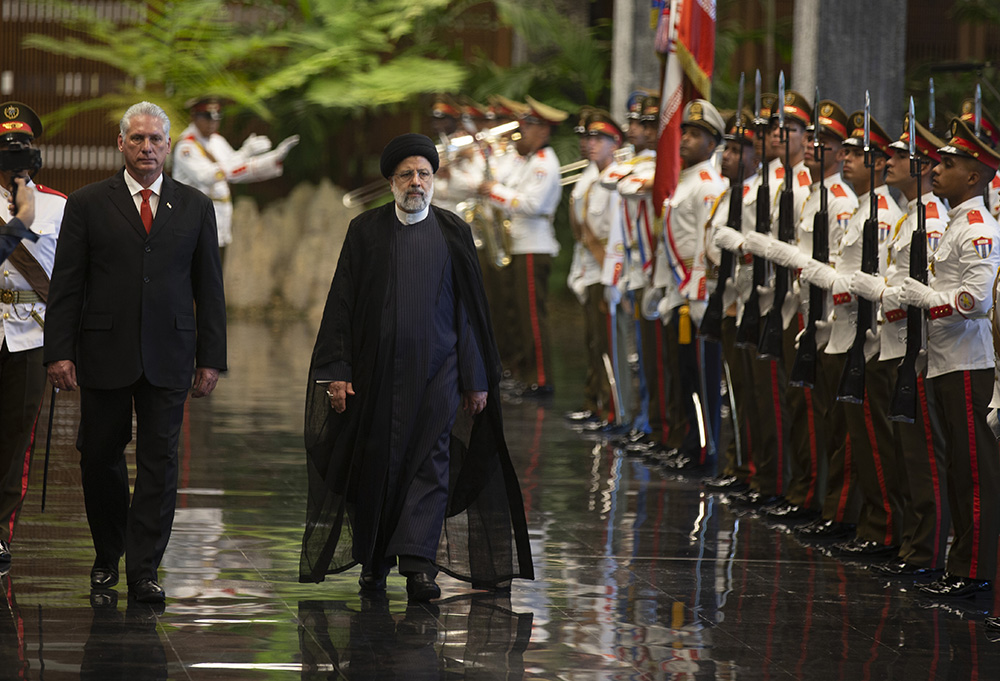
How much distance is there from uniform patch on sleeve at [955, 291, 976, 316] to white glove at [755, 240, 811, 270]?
4.05 ft

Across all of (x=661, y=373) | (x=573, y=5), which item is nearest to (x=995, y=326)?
(x=661, y=373)

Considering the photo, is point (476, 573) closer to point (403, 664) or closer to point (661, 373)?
point (403, 664)

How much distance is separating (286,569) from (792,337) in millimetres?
2715

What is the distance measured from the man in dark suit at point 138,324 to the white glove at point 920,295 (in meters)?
2.53

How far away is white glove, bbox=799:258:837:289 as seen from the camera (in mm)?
6613

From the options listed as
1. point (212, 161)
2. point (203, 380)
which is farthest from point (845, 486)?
point (212, 161)

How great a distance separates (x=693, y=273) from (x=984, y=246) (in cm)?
306

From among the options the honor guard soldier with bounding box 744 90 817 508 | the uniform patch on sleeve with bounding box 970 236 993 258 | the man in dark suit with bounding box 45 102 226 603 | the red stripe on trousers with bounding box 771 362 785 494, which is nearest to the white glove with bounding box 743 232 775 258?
the honor guard soldier with bounding box 744 90 817 508

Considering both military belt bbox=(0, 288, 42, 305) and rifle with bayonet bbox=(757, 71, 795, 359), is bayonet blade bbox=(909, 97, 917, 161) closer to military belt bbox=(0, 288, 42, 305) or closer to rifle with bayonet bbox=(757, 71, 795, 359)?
rifle with bayonet bbox=(757, 71, 795, 359)

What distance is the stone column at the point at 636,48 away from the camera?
43.5 feet

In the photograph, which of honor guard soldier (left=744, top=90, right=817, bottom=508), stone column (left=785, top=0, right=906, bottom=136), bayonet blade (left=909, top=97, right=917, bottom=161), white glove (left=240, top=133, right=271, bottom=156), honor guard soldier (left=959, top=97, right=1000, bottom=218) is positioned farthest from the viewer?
white glove (left=240, top=133, right=271, bottom=156)

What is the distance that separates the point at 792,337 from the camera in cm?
736

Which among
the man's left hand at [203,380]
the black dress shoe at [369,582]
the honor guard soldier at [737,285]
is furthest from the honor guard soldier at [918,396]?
the man's left hand at [203,380]

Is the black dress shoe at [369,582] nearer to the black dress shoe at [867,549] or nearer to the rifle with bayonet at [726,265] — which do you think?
the black dress shoe at [867,549]
